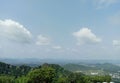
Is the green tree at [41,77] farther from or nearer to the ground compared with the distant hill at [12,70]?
nearer to the ground

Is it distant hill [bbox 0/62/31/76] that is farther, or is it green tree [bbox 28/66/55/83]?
distant hill [bbox 0/62/31/76]

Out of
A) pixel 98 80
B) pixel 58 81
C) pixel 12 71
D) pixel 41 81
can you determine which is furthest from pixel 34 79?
pixel 12 71

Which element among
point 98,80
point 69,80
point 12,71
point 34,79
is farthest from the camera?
point 12,71

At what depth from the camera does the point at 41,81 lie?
74.9 meters

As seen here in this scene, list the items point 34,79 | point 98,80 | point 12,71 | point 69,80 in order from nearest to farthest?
point 34,79 < point 69,80 < point 98,80 < point 12,71

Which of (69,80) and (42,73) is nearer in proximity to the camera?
(42,73)

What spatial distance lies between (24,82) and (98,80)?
26.1 m

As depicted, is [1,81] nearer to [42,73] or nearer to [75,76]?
[42,73]

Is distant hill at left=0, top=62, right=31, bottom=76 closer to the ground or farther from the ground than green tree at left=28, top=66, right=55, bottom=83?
farther from the ground

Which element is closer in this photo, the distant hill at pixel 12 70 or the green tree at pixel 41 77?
the green tree at pixel 41 77

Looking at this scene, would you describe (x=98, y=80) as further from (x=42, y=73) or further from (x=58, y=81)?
(x=42, y=73)

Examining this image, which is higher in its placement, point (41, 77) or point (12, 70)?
point (12, 70)

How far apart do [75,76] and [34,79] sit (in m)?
14.2

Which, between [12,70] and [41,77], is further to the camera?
[12,70]
